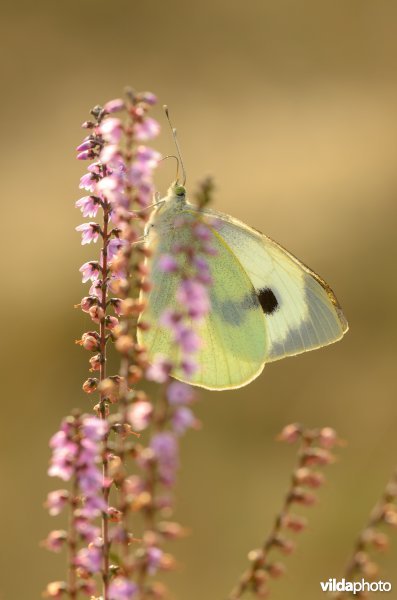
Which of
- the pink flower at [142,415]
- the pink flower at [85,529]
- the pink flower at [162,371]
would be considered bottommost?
the pink flower at [85,529]

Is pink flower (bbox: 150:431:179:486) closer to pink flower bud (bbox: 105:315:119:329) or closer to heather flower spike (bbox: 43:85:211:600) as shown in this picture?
heather flower spike (bbox: 43:85:211:600)

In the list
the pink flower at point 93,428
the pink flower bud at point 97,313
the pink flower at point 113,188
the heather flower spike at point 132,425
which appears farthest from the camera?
the pink flower bud at point 97,313

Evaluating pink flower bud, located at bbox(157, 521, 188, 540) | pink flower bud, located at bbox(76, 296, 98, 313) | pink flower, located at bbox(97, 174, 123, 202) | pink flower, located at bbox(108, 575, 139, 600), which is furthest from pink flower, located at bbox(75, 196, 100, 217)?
pink flower, located at bbox(108, 575, 139, 600)

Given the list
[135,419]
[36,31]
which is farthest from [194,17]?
[135,419]

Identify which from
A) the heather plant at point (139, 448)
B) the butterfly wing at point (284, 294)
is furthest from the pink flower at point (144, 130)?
the butterfly wing at point (284, 294)

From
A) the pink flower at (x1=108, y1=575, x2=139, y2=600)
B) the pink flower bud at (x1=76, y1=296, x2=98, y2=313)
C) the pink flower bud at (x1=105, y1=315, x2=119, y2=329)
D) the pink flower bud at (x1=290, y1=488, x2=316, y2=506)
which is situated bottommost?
the pink flower at (x1=108, y1=575, x2=139, y2=600)

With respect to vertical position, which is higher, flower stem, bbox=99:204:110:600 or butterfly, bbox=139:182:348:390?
butterfly, bbox=139:182:348:390

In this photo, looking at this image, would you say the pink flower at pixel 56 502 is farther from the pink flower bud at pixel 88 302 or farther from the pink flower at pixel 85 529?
the pink flower bud at pixel 88 302
